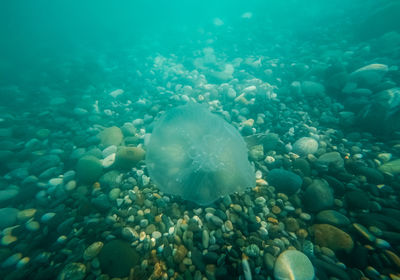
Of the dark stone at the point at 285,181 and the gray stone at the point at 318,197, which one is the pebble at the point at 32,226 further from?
the gray stone at the point at 318,197

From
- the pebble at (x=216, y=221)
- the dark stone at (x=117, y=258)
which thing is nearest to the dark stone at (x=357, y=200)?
the pebble at (x=216, y=221)

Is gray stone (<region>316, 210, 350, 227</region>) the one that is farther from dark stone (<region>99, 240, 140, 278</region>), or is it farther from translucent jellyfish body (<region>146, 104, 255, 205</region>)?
dark stone (<region>99, 240, 140, 278</region>)

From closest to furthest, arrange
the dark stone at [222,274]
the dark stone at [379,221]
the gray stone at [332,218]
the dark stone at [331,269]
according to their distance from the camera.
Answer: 1. the dark stone at [331,269]
2. the dark stone at [222,274]
3. the dark stone at [379,221]
4. the gray stone at [332,218]

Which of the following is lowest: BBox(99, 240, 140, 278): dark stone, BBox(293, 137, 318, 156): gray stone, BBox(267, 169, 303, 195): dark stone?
BBox(99, 240, 140, 278): dark stone

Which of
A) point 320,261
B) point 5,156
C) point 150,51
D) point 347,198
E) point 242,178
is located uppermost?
point 150,51

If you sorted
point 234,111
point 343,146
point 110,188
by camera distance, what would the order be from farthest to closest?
point 234,111 → point 343,146 → point 110,188

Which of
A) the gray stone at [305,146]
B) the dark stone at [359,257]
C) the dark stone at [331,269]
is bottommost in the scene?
the dark stone at [331,269]

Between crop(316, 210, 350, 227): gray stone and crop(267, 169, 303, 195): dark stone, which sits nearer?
crop(316, 210, 350, 227): gray stone

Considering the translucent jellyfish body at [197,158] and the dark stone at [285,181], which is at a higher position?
the translucent jellyfish body at [197,158]

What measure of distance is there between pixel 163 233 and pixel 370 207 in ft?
10.2

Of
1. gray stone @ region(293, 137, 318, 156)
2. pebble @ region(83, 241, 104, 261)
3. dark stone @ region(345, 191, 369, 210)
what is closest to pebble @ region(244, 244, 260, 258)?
dark stone @ region(345, 191, 369, 210)

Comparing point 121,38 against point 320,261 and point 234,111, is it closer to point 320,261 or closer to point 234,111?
point 234,111

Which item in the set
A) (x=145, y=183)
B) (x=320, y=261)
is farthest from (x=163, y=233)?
(x=320, y=261)

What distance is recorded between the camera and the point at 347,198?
2.80 meters
